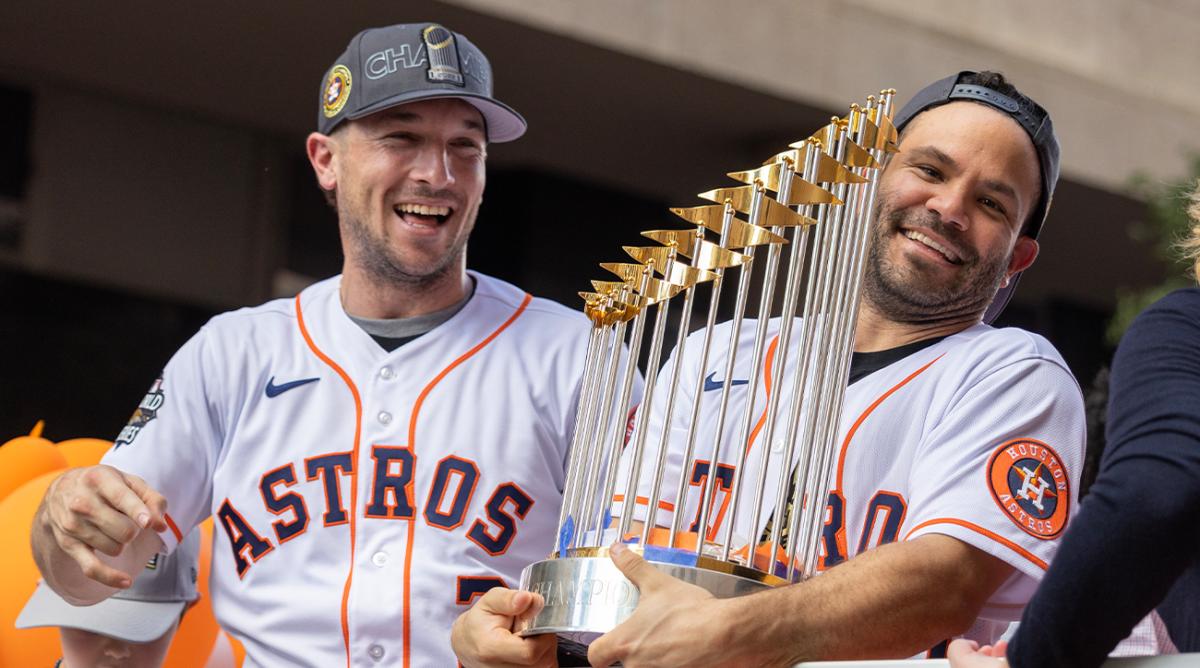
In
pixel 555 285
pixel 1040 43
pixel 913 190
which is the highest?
pixel 1040 43

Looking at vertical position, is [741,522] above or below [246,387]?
below

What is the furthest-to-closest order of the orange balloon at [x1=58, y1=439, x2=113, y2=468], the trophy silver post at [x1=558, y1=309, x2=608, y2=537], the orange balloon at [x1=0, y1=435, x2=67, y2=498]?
the orange balloon at [x1=58, y1=439, x2=113, y2=468], the orange balloon at [x1=0, y1=435, x2=67, y2=498], the trophy silver post at [x1=558, y1=309, x2=608, y2=537]

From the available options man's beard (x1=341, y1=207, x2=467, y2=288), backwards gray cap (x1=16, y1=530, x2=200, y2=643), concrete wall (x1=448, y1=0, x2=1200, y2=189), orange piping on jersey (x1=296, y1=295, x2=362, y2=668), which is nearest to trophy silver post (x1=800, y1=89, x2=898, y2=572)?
orange piping on jersey (x1=296, y1=295, x2=362, y2=668)

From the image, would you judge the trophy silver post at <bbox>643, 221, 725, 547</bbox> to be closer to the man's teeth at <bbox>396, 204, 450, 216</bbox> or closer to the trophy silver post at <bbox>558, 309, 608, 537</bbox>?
the trophy silver post at <bbox>558, 309, 608, 537</bbox>

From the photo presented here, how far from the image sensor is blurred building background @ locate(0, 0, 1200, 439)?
799cm

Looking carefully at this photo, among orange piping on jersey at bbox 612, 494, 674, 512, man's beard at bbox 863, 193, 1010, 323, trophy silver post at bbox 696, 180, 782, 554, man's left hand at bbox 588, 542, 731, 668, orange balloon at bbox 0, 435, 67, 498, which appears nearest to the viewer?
man's left hand at bbox 588, 542, 731, 668

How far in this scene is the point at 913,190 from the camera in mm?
2719

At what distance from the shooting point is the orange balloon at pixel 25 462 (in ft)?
12.8

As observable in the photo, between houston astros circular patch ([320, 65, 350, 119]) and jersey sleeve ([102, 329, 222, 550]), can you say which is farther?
houston astros circular patch ([320, 65, 350, 119])

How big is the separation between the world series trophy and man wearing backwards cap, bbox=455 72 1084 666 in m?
0.05

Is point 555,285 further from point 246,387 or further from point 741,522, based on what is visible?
point 741,522

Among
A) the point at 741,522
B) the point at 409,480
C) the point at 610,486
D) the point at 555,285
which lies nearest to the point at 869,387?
Answer: the point at 741,522

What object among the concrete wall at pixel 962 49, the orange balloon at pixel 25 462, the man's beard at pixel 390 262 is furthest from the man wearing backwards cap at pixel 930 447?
the concrete wall at pixel 962 49

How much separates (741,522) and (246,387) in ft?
3.93
